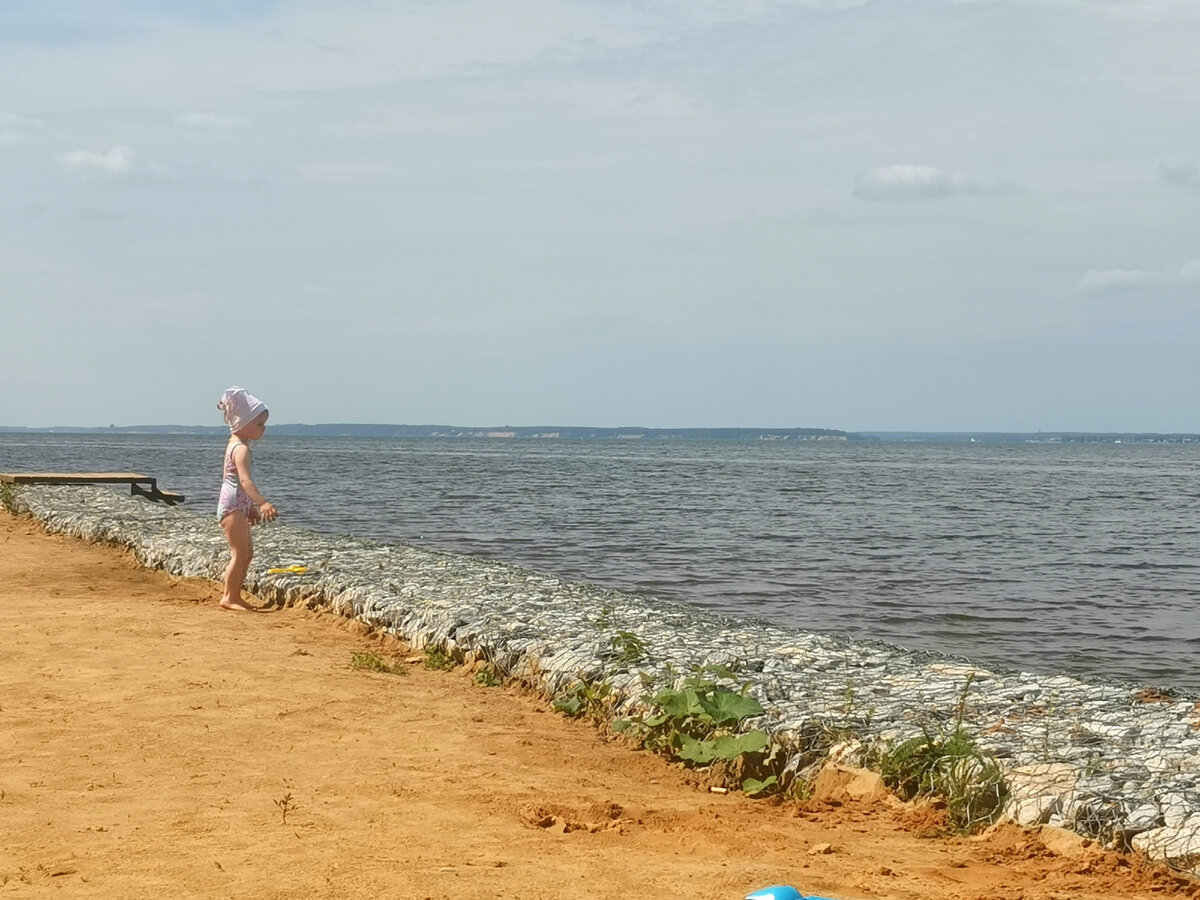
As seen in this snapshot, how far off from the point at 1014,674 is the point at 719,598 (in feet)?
27.0

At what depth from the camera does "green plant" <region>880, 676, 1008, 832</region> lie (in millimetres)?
5859

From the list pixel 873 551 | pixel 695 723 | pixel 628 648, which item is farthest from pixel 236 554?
pixel 873 551

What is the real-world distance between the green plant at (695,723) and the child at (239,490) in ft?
16.8

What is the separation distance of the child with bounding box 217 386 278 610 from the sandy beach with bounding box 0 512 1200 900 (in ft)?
8.57

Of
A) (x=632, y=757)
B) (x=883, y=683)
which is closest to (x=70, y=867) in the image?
(x=632, y=757)

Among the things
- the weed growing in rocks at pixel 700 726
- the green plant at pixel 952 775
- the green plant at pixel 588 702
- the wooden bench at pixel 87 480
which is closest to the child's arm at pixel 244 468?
the green plant at pixel 588 702

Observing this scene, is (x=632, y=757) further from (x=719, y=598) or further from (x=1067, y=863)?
(x=719, y=598)

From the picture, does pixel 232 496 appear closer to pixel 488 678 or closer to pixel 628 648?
pixel 488 678

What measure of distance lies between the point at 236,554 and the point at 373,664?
3.02 m

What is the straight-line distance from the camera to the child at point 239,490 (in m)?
11.4

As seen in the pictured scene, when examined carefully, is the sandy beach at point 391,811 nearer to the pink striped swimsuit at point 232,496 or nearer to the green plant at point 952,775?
the green plant at point 952,775

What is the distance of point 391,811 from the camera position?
5746 mm

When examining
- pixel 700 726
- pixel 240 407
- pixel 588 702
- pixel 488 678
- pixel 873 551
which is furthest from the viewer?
pixel 873 551

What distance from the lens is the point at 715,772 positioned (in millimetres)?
6723
